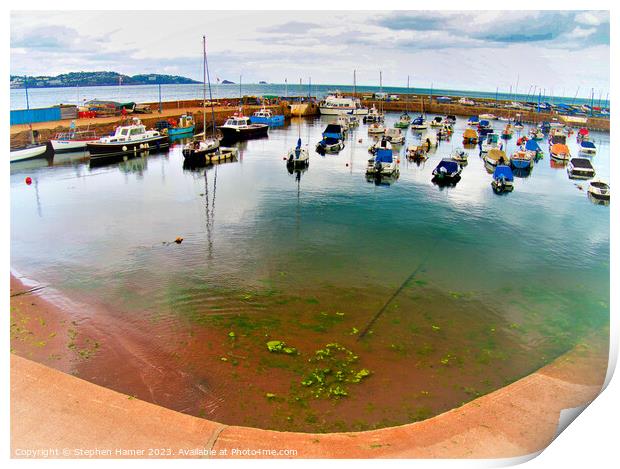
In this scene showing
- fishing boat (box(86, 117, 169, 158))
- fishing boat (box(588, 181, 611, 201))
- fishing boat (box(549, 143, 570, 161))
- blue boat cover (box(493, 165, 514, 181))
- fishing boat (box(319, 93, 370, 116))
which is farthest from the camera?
fishing boat (box(319, 93, 370, 116))

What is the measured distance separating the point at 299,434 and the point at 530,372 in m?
7.48

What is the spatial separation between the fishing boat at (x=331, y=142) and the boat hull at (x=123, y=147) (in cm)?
1833

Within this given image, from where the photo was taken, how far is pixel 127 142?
4712 cm

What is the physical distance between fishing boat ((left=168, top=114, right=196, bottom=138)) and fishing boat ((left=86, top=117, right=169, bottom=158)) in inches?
177

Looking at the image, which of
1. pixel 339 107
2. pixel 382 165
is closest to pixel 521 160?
pixel 382 165

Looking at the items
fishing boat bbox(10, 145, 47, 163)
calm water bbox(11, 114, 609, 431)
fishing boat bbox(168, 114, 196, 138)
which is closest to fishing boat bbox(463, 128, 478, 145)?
calm water bbox(11, 114, 609, 431)

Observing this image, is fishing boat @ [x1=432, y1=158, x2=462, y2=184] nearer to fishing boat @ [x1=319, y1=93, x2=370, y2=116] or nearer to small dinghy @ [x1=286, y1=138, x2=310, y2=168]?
small dinghy @ [x1=286, y1=138, x2=310, y2=168]

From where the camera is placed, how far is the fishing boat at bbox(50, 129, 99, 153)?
4504cm

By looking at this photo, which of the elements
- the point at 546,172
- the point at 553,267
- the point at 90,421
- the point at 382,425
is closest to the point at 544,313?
the point at 553,267

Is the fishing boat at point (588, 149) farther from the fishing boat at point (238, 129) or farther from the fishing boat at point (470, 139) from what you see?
the fishing boat at point (238, 129)

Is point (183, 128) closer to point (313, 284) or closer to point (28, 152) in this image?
point (28, 152)

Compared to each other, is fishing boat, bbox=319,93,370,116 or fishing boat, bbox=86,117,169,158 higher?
fishing boat, bbox=319,93,370,116

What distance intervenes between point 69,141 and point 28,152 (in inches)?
172
